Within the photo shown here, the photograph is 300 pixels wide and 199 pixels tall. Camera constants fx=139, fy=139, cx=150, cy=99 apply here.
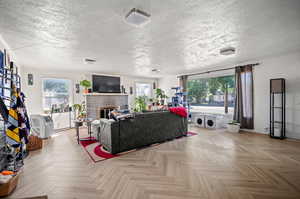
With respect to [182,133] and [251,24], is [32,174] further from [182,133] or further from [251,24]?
[251,24]

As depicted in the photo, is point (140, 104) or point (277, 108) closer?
point (277, 108)

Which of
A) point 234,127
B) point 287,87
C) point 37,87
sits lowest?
point 234,127

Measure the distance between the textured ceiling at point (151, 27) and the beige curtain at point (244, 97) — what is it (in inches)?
48.8

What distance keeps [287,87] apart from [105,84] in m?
6.32

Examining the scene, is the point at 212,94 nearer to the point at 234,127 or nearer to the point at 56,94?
the point at 234,127

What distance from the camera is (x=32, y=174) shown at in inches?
85.7

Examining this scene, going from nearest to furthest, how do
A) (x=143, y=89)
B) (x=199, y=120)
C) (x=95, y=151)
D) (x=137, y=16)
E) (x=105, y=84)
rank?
(x=137, y=16) < (x=95, y=151) < (x=199, y=120) < (x=105, y=84) < (x=143, y=89)

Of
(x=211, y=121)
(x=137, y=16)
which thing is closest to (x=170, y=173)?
Result: (x=137, y=16)

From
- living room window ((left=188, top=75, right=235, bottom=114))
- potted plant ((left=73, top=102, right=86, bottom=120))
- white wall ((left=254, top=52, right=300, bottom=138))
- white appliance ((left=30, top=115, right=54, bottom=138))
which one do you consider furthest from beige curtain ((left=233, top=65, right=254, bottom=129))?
white appliance ((left=30, top=115, right=54, bottom=138))

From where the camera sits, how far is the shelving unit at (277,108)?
3762 millimetres

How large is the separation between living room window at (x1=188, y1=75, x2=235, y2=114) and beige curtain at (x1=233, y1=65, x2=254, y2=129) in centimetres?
39

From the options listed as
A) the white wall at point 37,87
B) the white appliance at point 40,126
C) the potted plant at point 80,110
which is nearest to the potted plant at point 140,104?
the potted plant at point 80,110

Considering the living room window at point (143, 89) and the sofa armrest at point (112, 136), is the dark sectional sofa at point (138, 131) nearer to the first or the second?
the sofa armrest at point (112, 136)

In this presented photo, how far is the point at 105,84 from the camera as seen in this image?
6.25 metres
